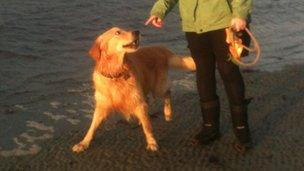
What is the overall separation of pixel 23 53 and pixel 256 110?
15.9ft

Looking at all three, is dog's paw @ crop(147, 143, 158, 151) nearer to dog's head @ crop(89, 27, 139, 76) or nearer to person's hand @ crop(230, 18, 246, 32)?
dog's head @ crop(89, 27, 139, 76)

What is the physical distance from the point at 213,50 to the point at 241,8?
1.94 ft

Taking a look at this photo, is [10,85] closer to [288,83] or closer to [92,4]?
[288,83]

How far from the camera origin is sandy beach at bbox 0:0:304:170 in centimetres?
494

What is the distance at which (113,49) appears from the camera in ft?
16.3

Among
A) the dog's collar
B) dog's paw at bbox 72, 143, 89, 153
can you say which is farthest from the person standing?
dog's paw at bbox 72, 143, 89, 153

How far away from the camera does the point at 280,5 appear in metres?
14.4

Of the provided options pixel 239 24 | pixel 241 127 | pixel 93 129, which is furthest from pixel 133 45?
pixel 241 127

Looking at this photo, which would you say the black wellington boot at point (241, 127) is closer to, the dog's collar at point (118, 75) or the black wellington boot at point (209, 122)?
the black wellington boot at point (209, 122)

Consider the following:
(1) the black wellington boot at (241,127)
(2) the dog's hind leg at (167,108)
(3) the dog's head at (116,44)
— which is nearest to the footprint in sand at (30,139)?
→ (3) the dog's head at (116,44)

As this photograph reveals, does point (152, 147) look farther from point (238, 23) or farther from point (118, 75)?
point (238, 23)

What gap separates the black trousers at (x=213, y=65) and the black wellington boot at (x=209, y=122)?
0.07 m

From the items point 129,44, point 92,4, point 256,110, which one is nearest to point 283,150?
point 256,110

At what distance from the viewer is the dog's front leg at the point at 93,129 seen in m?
5.17
